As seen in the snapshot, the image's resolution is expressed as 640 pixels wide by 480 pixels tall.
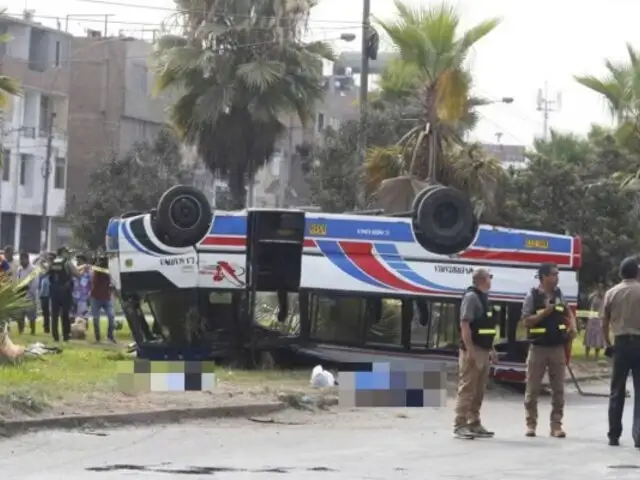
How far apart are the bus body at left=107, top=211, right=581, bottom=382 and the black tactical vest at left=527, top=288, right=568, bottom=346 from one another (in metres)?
6.08

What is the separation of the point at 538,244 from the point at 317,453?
30.5 feet

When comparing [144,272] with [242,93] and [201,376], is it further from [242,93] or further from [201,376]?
[242,93]

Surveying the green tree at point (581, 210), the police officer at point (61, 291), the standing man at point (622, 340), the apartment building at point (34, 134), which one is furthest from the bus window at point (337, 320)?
the apartment building at point (34, 134)

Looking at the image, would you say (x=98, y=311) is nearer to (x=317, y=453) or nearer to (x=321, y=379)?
(x=321, y=379)

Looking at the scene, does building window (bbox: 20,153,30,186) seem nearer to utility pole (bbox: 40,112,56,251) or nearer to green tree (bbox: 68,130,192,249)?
utility pole (bbox: 40,112,56,251)

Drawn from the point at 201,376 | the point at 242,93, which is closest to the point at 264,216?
the point at 201,376

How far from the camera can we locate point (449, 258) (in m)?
21.9

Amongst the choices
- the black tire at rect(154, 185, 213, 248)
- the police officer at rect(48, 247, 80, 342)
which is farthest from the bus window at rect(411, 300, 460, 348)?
the police officer at rect(48, 247, 80, 342)

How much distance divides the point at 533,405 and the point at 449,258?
6.50 meters

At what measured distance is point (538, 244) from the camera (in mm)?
22250

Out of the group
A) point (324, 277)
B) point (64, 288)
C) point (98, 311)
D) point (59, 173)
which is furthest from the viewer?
point (59, 173)

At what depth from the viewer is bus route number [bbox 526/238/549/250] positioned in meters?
22.2

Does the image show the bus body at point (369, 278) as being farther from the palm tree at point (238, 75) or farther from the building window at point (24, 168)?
the building window at point (24, 168)

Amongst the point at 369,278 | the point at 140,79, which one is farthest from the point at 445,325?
the point at 140,79
